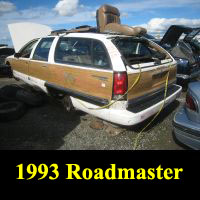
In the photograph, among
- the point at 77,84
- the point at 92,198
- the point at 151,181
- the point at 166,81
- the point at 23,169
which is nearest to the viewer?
the point at 92,198

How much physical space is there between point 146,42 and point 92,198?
120 inches

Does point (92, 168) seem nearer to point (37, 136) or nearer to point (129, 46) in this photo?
point (37, 136)

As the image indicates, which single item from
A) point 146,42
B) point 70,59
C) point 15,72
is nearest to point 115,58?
point 70,59

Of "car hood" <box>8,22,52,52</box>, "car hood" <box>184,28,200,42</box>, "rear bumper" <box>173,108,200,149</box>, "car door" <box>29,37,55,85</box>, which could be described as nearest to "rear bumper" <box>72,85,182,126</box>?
"rear bumper" <box>173,108,200,149</box>

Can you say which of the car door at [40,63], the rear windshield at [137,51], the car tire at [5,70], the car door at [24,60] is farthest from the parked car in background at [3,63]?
the rear windshield at [137,51]

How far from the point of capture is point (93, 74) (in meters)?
2.98

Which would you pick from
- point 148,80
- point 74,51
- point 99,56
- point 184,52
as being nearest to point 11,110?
point 74,51

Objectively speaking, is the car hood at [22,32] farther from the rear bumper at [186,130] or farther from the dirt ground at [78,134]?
the rear bumper at [186,130]

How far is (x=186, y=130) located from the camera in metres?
2.41

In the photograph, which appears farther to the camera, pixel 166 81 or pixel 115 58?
pixel 166 81

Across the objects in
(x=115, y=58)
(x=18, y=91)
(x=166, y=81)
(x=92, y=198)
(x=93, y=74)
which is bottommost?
(x=92, y=198)

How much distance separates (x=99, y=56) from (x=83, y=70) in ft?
1.15

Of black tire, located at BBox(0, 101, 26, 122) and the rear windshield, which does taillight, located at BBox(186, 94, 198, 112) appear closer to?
the rear windshield

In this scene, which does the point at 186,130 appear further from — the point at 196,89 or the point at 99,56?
the point at 99,56
